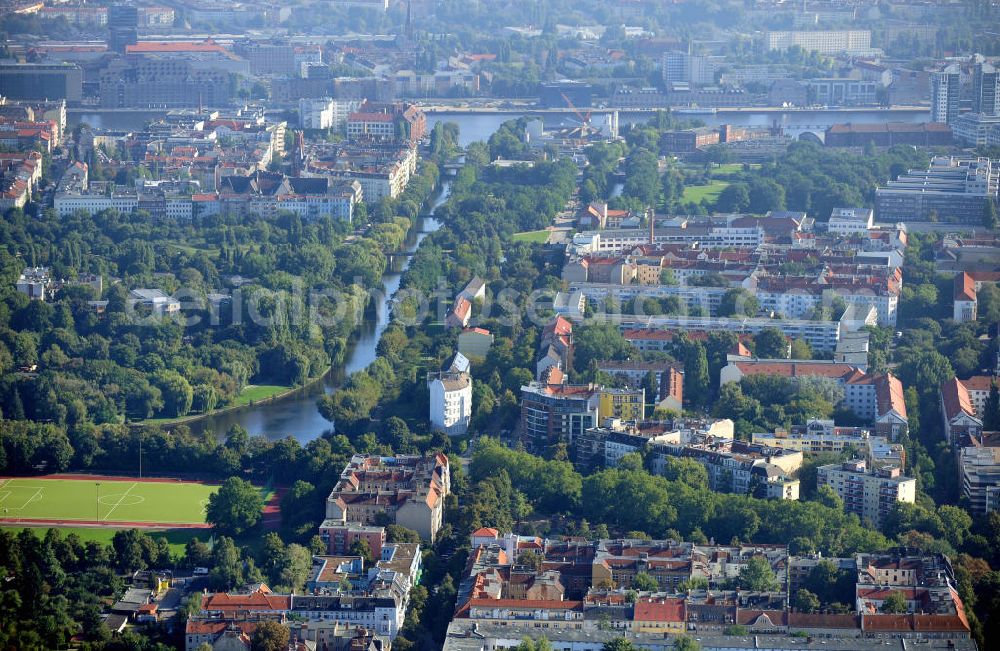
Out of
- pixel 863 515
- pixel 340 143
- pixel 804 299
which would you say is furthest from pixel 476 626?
pixel 340 143

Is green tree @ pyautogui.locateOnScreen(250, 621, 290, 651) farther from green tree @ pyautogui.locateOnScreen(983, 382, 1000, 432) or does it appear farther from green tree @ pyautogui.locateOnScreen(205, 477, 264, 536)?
green tree @ pyautogui.locateOnScreen(983, 382, 1000, 432)

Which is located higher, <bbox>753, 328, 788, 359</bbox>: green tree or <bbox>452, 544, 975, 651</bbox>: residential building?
<bbox>753, 328, 788, 359</bbox>: green tree

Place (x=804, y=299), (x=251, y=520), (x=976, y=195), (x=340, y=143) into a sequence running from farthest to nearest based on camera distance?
1. (x=340, y=143)
2. (x=976, y=195)
3. (x=804, y=299)
4. (x=251, y=520)

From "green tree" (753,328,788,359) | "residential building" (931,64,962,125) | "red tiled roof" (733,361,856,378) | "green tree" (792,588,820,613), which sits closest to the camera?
"green tree" (792,588,820,613)

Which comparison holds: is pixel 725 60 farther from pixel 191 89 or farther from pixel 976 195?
pixel 976 195

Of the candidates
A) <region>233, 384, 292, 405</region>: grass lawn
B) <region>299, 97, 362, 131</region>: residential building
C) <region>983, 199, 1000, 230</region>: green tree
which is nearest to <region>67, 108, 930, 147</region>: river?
<region>299, 97, 362, 131</region>: residential building

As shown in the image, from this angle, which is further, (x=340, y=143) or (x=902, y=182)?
(x=340, y=143)

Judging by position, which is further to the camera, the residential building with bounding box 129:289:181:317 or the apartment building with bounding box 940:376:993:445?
the residential building with bounding box 129:289:181:317
